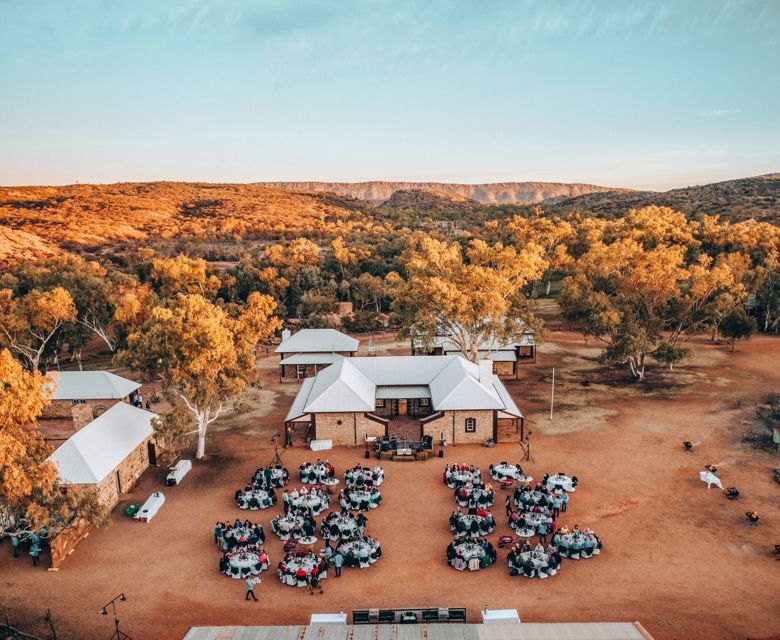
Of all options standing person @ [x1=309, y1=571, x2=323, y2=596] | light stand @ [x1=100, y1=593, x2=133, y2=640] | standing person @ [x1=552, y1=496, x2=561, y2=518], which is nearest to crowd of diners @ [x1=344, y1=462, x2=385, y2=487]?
standing person @ [x1=309, y1=571, x2=323, y2=596]

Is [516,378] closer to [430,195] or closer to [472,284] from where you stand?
[472,284]

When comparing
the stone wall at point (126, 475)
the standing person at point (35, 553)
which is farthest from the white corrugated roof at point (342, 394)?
the standing person at point (35, 553)

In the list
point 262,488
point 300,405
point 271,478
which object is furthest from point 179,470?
point 300,405

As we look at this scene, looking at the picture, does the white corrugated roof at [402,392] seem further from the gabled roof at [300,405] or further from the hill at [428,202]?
the hill at [428,202]

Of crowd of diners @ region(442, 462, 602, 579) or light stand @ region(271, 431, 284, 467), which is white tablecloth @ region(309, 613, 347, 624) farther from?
light stand @ region(271, 431, 284, 467)

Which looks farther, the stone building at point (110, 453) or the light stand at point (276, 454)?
the light stand at point (276, 454)

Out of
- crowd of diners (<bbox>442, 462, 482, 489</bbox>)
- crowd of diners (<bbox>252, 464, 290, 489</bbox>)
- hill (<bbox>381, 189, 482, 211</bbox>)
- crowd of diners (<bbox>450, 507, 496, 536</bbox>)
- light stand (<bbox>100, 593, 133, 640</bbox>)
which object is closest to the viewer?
light stand (<bbox>100, 593, 133, 640</bbox>)
